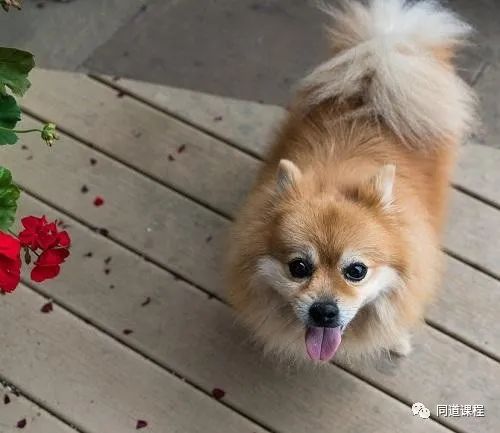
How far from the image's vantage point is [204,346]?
163cm

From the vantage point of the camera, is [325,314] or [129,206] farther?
[129,206]

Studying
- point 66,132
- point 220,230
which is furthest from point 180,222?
point 66,132

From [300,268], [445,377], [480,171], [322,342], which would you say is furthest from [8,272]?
[480,171]

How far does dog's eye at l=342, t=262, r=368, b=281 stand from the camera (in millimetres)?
1253

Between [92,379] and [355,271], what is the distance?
0.64 meters

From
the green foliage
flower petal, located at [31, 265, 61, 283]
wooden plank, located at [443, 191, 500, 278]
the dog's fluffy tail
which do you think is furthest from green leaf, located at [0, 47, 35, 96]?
wooden plank, located at [443, 191, 500, 278]

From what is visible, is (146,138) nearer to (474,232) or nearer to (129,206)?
(129,206)

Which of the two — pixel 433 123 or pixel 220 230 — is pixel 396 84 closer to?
pixel 433 123

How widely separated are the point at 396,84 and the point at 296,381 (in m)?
0.63

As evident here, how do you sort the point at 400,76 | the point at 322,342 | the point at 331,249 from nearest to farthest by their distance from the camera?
the point at 331,249 → the point at 322,342 → the point at 400,76

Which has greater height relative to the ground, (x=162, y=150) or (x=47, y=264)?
(x=162, y=150)

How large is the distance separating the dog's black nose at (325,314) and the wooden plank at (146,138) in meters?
0.58

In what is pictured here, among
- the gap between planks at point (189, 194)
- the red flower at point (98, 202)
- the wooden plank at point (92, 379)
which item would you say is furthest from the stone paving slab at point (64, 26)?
the wooden plank at point (92, 379)

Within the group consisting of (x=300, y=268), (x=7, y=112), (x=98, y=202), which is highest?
(x=98, y=202)
